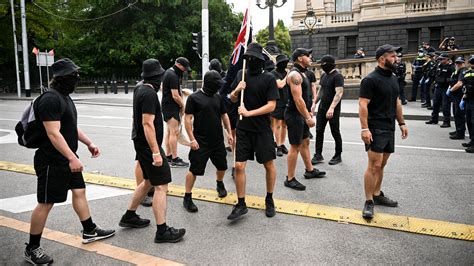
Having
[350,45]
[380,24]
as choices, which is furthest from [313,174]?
[350,45]

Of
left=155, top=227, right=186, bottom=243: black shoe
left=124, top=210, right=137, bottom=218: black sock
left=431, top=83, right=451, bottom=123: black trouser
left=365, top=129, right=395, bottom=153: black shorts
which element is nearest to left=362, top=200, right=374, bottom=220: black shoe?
left=365, top=129, right=395, bottom=153: black shorts

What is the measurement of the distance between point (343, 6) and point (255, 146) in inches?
1154

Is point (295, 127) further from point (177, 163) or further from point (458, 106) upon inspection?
point (458, 106)

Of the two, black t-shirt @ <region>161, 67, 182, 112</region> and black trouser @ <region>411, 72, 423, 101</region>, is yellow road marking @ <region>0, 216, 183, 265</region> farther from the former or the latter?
black trouser @ <region>411, 72, 423, 101</region>

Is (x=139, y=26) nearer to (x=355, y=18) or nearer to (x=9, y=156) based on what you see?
(x=355, y=18)

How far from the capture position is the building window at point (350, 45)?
30.5m

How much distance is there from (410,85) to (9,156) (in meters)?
16.7

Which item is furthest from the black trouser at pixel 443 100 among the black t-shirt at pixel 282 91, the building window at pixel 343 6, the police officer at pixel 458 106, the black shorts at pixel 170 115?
the building window at pixel 343 6

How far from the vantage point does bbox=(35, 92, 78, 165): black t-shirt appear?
3.70 metres

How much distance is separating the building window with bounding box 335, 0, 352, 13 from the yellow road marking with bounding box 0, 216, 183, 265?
30.3 metres

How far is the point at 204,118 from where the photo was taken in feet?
16.7

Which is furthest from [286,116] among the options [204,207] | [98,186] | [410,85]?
[410,85]

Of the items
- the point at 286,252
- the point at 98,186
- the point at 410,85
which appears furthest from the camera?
the point at 410,85

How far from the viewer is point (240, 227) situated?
4.57m
